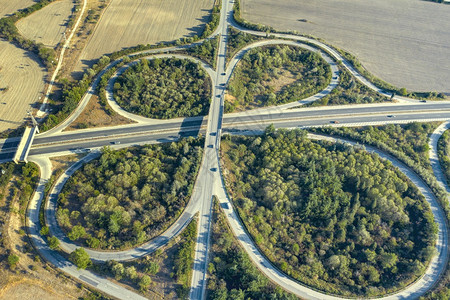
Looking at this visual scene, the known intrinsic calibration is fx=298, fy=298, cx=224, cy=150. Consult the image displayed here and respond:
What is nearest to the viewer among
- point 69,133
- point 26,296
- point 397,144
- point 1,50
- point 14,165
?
point 26,296

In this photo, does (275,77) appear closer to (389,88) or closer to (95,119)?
(389,88)

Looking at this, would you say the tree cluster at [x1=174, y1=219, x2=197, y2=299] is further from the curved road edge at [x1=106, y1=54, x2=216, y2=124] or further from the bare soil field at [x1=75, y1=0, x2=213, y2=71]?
the bare soil field at [x1=75, y1=0, x2=213, y2=71]

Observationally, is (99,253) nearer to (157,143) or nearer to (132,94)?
(157,143)

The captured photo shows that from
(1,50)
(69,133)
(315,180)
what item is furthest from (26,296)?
(1,50)

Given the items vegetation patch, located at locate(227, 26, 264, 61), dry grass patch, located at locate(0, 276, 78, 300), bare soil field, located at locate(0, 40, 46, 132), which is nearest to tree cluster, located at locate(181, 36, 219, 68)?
vegetation patch, located at locate(227, 26, 264, 61)

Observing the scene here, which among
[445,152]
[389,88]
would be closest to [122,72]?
[389,88]

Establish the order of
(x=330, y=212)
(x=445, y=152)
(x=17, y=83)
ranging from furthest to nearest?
(x=17, y=83), (x=445, y=152), (x=330, y=212)
